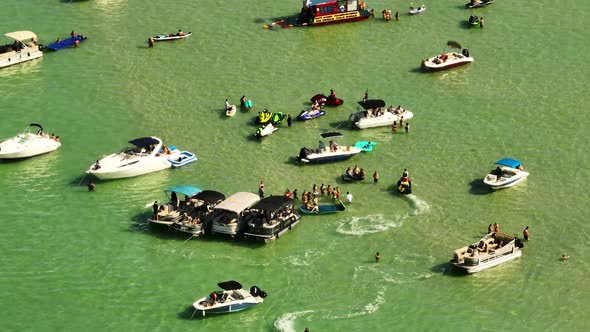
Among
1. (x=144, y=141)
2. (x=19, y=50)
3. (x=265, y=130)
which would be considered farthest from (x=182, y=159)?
(x=19, y=50)

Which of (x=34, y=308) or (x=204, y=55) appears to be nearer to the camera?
(x=34, y=308)

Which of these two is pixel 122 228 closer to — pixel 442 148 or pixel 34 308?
pixel 34 308

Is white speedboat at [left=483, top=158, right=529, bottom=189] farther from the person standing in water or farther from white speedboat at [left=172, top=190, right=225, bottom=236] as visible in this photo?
white speedboat at [left=172, top=190, right=225, bottom=236]

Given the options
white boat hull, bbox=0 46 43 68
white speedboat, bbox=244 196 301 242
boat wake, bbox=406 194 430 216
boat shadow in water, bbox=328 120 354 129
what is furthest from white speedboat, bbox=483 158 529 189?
white boat hull, bbox=0 46 43 68

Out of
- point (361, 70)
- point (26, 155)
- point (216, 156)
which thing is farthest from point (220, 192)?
point (361, 70)

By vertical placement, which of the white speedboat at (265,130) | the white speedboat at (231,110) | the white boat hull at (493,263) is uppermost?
the white speedboat at (231,110)

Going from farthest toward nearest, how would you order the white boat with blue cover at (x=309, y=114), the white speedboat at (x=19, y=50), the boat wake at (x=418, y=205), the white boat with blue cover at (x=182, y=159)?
the white speedboat at (x=19, y=50) < the white boat with blue cover at (x=309, y=114) < the white boat with blue cover at (x=182, y=159) < the boat wake at (x=418, y=205)

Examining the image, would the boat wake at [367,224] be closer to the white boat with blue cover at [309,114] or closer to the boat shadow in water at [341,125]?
the boat shadow in water at [341,125]

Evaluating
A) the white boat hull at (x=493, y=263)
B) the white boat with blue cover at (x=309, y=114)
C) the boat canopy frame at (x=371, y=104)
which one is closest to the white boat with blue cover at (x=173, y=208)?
the white boat with blue cover at (x=309, y=114)
